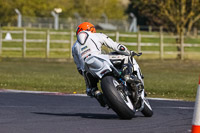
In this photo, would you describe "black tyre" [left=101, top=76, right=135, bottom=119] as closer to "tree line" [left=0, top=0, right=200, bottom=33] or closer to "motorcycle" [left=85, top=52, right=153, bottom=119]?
"motorcycle" [left=85, top=52, right=153, bottom=119]

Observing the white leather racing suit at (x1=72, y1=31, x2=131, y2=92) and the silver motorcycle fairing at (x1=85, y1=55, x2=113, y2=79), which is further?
the white leather racing suit at (x1=72, y1=31, x2=131, y2=92)

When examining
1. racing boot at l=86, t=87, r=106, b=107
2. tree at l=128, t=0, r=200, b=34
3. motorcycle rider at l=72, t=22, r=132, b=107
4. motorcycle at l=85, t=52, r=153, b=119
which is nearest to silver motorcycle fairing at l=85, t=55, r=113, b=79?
motorcycle at l=85, t=52, r=153, b=119

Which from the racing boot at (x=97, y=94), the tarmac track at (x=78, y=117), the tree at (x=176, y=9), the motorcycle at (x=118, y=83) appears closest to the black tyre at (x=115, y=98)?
the motorcycle at (x=118, y=83)

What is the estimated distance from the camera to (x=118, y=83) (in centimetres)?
909

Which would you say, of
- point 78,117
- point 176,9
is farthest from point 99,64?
point 176,9

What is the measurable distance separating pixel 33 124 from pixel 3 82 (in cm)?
964

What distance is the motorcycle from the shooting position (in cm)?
897

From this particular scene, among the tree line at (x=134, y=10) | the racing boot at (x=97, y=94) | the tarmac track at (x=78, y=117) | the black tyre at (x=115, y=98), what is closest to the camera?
the tarmac track at (x=78, y=117)

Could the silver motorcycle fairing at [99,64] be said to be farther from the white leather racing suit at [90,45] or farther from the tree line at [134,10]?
the tree line at [134,10]

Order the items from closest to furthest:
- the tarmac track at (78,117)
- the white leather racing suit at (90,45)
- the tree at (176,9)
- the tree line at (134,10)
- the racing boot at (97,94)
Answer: the tarmac track at (78,117) < the white leather racing suit at (90,45) < the racing boot at (97,94) < the tree at (176,9) < the tree line at (134,10)

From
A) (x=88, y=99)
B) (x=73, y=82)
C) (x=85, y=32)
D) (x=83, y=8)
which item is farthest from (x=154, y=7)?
(x=83, y=8)

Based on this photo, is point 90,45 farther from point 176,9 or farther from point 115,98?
point 176,9

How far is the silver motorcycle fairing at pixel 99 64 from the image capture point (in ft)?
30.1

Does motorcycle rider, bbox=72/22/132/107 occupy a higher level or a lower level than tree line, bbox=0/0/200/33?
lower
